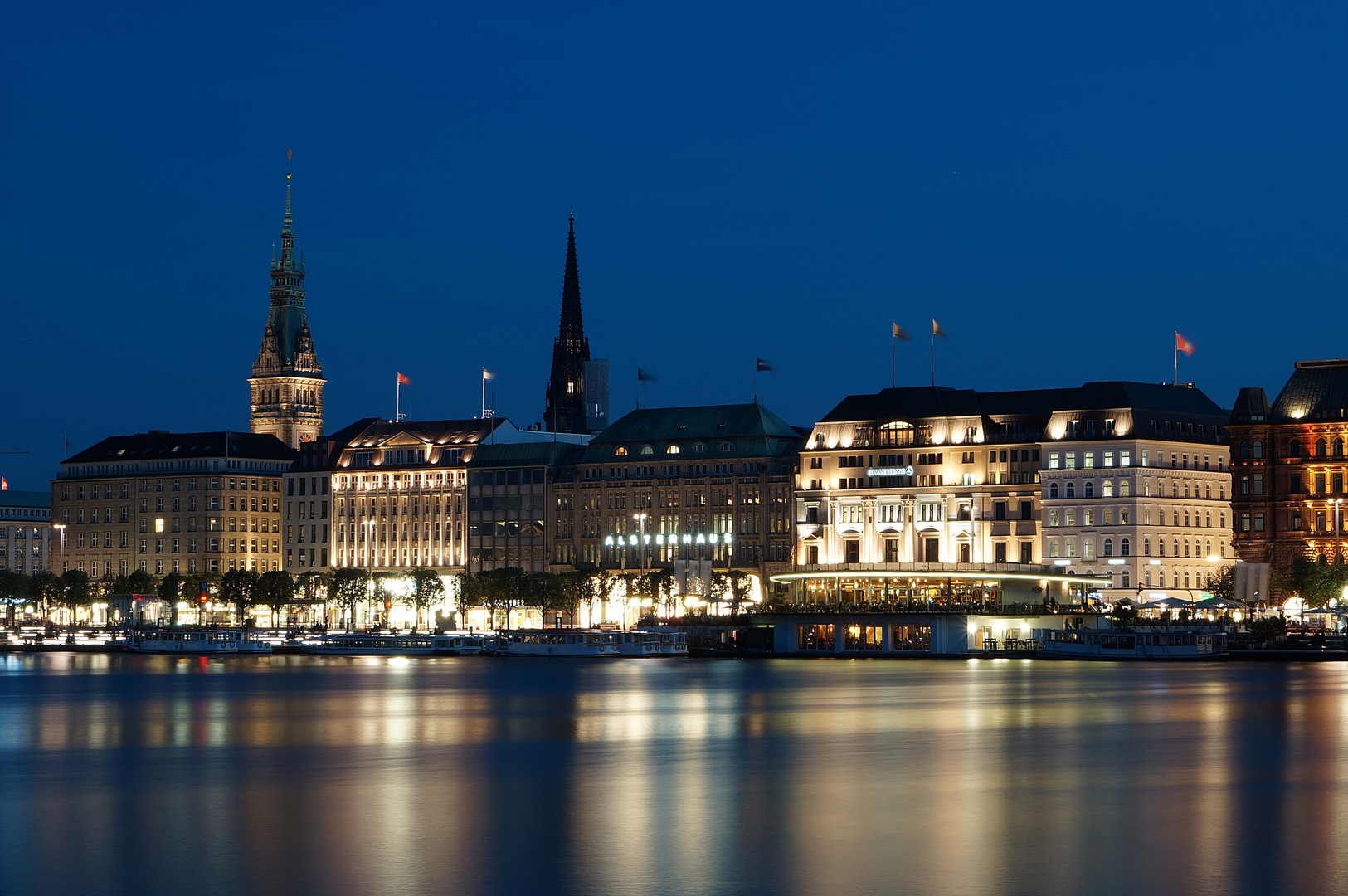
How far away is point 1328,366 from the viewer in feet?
603

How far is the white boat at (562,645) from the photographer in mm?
186750

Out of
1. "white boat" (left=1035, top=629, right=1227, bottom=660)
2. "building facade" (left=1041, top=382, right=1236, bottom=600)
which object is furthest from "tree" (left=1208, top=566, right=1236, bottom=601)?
"white boat" (left=1035, top=629, right=1227, bottom=660)

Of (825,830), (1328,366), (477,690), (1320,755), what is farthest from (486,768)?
(1328,366)

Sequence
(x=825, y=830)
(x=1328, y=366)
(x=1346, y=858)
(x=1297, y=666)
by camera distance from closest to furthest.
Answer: (x=1346, y=858) → (x=825, y=830) → (x=1297, y=666) → (x=1328, y=366)

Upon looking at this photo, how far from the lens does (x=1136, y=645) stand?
16525 centimetres

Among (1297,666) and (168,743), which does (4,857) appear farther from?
(1297,666)

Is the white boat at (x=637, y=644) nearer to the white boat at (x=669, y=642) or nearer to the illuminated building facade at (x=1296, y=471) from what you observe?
the white boat at (x=669, y=642)

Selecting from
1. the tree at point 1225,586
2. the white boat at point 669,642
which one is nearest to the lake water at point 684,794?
the tree at point 1225,586

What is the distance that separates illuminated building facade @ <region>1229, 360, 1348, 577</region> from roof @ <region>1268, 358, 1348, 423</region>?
69 mm

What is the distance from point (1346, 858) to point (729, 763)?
80.5 ft

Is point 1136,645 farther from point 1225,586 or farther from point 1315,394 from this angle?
point 1315,394

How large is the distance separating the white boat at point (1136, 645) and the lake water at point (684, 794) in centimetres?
5701

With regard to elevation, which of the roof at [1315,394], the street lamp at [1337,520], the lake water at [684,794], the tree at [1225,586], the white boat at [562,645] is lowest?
the white boat at [562,645]

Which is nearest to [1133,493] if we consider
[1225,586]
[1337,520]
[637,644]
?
[1225,586]
